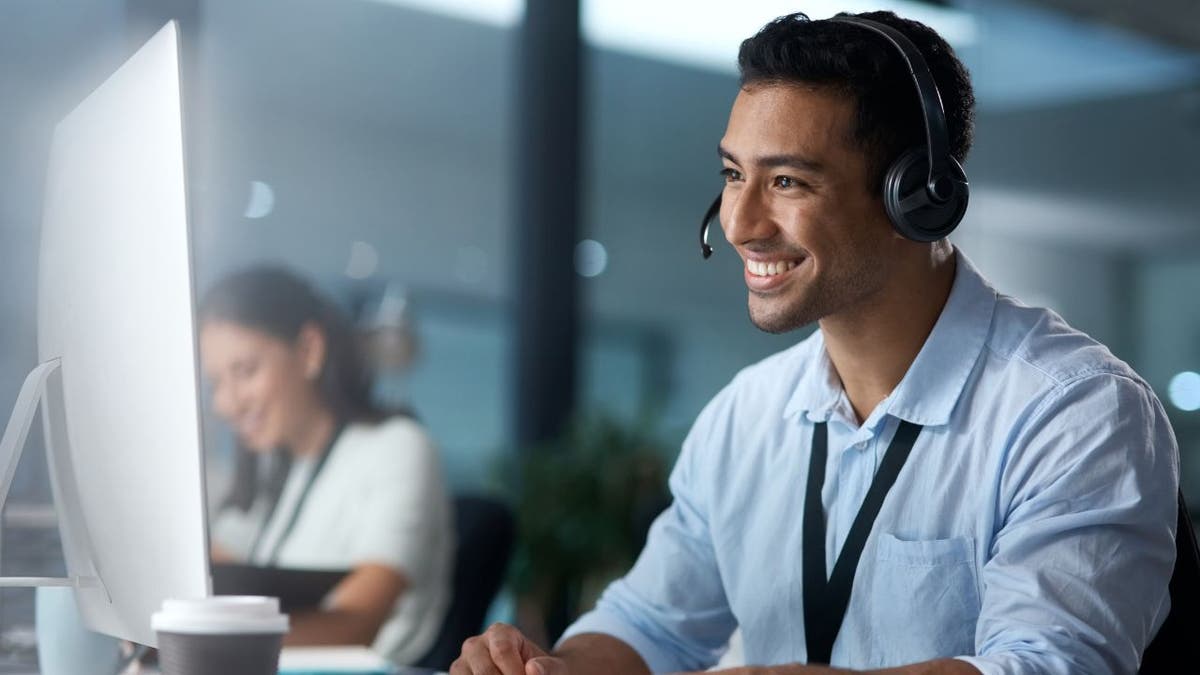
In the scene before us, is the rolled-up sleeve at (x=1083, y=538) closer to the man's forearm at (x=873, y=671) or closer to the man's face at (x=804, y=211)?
the man's forearm at (x=873, y=671)

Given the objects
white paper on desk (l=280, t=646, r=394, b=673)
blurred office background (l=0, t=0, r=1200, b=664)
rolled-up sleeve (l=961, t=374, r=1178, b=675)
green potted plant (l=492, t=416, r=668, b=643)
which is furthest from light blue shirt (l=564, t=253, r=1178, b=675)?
green potted plant (l=492, t=416, r=668, b=643)

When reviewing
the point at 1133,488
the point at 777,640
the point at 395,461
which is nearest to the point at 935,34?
the point at 1133,488

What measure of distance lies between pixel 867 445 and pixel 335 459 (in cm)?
167

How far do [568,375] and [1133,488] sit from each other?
3.74m

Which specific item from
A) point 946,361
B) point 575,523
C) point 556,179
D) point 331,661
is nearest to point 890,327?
point 946,361

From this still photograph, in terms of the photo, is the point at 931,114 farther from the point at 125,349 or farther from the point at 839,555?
the point at 125,349

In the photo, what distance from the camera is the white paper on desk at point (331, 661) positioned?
2.04 meters

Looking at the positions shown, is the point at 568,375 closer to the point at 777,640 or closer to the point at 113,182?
the point at 777,640

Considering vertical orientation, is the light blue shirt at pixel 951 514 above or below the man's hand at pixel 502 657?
above

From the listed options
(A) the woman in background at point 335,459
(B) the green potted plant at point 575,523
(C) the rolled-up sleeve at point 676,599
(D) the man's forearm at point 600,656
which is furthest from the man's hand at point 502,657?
(B) the green potted plant at point 575,523

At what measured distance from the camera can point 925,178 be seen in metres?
1.55

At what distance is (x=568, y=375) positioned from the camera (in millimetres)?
5012

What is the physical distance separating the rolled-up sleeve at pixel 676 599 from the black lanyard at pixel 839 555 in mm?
180

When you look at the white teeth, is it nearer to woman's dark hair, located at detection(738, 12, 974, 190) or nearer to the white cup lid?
woman's dark hair, located at detection(738, 12, 974, 190)
